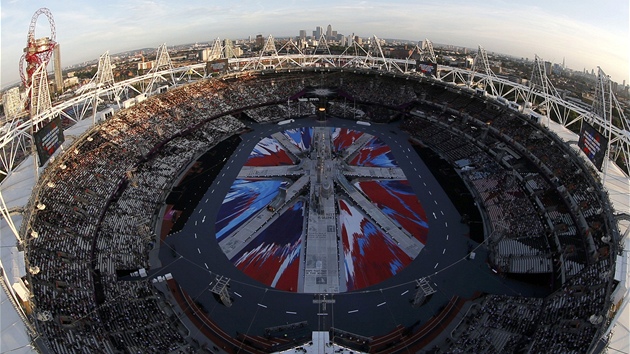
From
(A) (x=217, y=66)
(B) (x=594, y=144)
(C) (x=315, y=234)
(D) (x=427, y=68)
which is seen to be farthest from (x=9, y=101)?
(B) (x=594, y=144)

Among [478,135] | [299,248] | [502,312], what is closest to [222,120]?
[299,248]

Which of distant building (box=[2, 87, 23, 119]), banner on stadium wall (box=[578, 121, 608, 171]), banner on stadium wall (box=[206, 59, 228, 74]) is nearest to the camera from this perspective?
banner on stadium wall (box=[578, 121, 608, 171])

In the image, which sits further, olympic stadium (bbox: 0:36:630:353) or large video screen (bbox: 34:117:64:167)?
large video screen (bbox: 34:117:64:167)

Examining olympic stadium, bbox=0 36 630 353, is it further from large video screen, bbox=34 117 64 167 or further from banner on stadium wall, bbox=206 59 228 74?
banner on stadium wall, bbox=206 59 228 74

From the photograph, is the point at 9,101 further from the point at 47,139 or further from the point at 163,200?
the point at 163,200

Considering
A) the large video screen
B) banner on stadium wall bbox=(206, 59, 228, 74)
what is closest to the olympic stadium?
the large video screen

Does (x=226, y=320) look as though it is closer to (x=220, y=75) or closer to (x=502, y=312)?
(x=502, y=312)

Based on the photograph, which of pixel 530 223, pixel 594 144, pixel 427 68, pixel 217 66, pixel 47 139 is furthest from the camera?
pixel 217 66
